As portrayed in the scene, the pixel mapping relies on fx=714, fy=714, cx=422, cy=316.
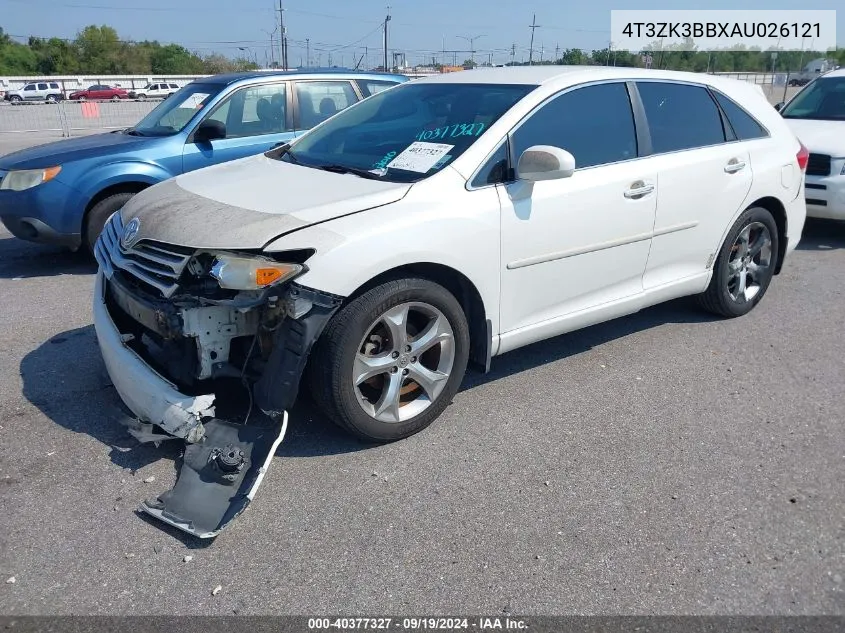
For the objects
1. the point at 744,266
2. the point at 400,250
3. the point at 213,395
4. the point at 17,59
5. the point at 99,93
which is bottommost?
the point at 213,395

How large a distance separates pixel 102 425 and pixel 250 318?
41.9 inches

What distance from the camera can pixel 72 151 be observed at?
647 centimetres

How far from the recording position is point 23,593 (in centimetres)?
250

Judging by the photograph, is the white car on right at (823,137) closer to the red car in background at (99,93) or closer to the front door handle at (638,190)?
the front door handle at (638,190)

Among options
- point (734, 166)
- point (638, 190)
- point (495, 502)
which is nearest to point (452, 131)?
point (638, 190)

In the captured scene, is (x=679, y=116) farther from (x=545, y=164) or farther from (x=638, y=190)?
(x=545, y=164)

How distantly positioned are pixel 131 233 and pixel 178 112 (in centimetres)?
388

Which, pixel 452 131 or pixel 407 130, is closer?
pixel 452 131

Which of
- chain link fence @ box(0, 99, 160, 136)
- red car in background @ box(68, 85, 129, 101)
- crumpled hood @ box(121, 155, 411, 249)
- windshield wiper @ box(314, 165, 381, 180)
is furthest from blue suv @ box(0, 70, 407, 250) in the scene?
red car in background @ box(68, 85, 129, 101)

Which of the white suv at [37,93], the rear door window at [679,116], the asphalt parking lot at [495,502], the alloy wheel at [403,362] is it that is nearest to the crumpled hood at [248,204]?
the alloy wheel at [403,362]

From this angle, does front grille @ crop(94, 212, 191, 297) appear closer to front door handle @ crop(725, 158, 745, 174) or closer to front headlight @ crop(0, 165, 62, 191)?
front headlight @ crop(0, 165, 62, 191)

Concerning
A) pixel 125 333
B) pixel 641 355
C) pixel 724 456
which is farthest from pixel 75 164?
pixel 724 456

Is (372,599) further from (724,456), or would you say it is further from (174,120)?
(174,120)

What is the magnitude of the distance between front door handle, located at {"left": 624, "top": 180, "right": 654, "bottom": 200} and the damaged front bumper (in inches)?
78.1
